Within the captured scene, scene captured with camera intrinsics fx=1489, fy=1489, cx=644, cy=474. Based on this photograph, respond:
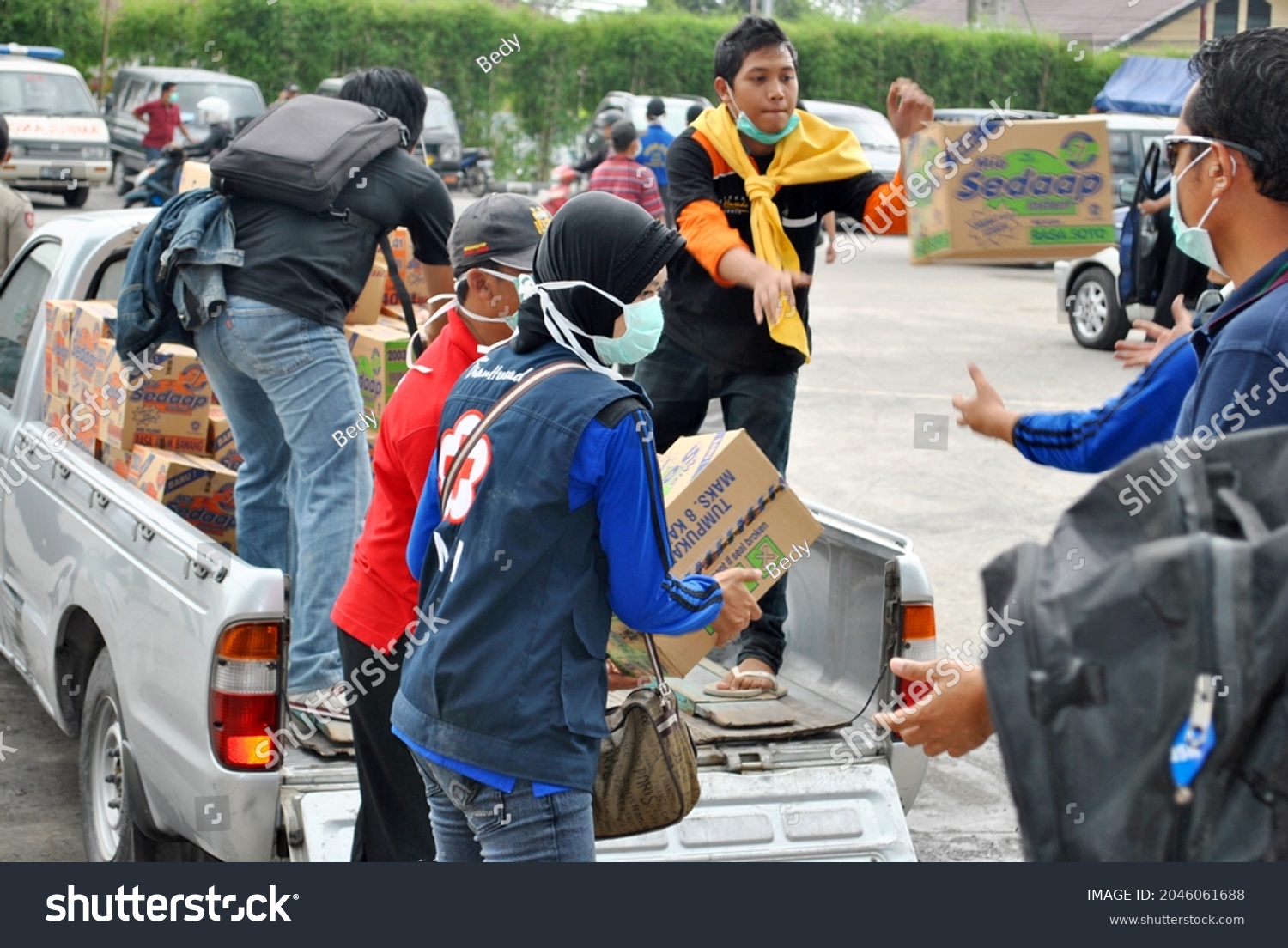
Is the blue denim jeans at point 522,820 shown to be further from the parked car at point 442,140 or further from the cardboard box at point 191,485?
the parked car at point 442,140

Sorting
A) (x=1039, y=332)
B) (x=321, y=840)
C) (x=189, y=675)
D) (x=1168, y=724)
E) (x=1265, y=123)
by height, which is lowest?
(x=1039, y=332)

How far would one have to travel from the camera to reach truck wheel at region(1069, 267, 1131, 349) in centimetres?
1413

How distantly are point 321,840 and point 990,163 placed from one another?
7.85ft

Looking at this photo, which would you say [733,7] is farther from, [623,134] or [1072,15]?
[623,134]

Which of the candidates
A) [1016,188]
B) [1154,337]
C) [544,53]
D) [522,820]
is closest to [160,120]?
[544,53]

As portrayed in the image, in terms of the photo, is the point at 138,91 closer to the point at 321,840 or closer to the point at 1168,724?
the point at 321,840

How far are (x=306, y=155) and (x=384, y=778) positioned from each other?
186cm

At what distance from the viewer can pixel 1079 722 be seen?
1.50 meters

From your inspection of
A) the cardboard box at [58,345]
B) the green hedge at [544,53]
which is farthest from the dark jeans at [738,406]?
the green hedge at [544,53]

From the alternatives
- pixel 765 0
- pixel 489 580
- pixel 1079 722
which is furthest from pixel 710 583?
pixel 765 0

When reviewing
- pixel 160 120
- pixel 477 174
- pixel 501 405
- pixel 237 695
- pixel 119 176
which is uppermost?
pixel 501 405

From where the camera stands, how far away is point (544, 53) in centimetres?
3500

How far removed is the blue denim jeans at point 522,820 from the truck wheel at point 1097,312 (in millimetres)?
12258

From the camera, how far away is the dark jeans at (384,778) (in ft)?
10.8
